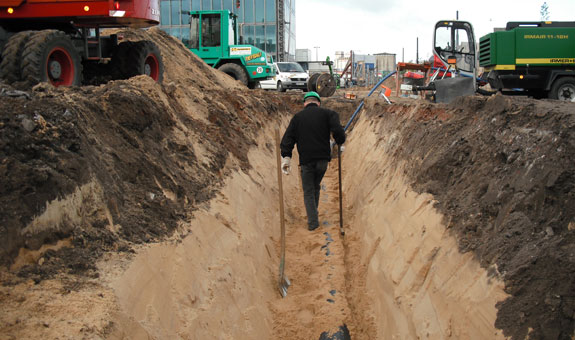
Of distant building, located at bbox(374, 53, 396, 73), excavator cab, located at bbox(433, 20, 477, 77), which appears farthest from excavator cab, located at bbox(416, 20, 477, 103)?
distant building, located at bbox(374, 53, 396, 73)

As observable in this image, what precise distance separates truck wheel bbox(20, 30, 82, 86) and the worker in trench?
153 inches

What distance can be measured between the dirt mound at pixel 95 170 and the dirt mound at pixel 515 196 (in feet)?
9.02

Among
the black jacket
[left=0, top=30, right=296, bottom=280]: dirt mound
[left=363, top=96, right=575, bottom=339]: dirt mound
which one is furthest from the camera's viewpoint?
the black jacket

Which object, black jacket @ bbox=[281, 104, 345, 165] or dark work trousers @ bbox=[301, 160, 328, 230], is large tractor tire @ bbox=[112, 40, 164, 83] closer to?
black jacket @ bbox=[281, 104, 345, 165]

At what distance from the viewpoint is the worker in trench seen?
7.81 metres

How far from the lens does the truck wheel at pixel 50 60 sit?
7543 mm

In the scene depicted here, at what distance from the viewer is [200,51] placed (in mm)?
20922

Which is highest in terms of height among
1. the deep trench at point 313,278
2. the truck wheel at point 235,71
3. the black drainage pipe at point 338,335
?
the truck wheel at point 235,71

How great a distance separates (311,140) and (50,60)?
14.8ft

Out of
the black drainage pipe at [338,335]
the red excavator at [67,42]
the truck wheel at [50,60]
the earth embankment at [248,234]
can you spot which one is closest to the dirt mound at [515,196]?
the earth embankment at [248,234]

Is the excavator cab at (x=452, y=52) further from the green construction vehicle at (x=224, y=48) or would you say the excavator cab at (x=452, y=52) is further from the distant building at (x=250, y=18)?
the distant building at (x=250, y=18)

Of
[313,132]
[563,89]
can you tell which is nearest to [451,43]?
[563,89]

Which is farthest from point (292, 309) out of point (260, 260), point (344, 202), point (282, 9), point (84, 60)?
point (282, 9)

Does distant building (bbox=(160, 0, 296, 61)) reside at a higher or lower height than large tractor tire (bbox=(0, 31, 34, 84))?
higher
